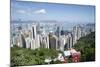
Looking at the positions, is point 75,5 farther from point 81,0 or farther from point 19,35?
point 19,35

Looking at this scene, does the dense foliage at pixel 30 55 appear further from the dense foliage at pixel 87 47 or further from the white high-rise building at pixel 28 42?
the dense foliage at pixel 87 47

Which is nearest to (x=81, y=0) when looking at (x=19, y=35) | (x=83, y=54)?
(x=83, y=54)

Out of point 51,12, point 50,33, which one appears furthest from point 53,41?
point 51,12

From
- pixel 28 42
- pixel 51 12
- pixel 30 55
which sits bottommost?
pixel 30 55

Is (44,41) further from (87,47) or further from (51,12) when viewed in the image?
(87,47)

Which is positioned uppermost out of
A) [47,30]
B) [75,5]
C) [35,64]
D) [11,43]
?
[75,5]

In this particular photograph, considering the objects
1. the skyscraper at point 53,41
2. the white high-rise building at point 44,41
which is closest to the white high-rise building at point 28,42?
the white high-rise building at point 44,41
